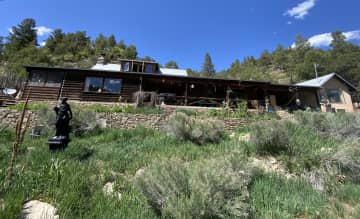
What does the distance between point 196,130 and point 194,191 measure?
490 cm

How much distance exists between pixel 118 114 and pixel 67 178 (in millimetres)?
8799

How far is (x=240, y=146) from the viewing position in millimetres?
6617

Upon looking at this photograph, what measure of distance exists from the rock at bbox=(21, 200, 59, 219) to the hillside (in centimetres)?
9

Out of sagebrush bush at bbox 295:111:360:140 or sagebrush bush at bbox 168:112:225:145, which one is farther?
sagebrush bush at bbox 168:112:225:145

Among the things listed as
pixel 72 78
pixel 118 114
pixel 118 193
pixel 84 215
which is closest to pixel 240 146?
pixel 118 193

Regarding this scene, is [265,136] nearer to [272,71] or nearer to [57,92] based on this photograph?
[57,92]

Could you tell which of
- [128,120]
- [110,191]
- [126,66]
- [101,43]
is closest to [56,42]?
[101,43]

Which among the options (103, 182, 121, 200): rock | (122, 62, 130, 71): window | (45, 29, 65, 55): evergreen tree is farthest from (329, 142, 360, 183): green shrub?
(45, 29, 65, 55): evergreen tree

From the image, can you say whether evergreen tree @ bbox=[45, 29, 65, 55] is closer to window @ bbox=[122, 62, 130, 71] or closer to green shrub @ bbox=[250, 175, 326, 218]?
window @ bbox=[122, 62, 130, 71]

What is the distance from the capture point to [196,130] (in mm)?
7879

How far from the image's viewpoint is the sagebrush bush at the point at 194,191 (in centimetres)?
288

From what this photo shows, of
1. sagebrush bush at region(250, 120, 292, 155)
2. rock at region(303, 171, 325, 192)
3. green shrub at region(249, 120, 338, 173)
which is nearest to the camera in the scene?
rock at region(303, 171, 325, 192)

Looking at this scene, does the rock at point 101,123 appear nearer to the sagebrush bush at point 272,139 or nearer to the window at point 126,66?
the sagebrush bush at point 272,139

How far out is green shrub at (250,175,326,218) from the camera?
11.0ft
